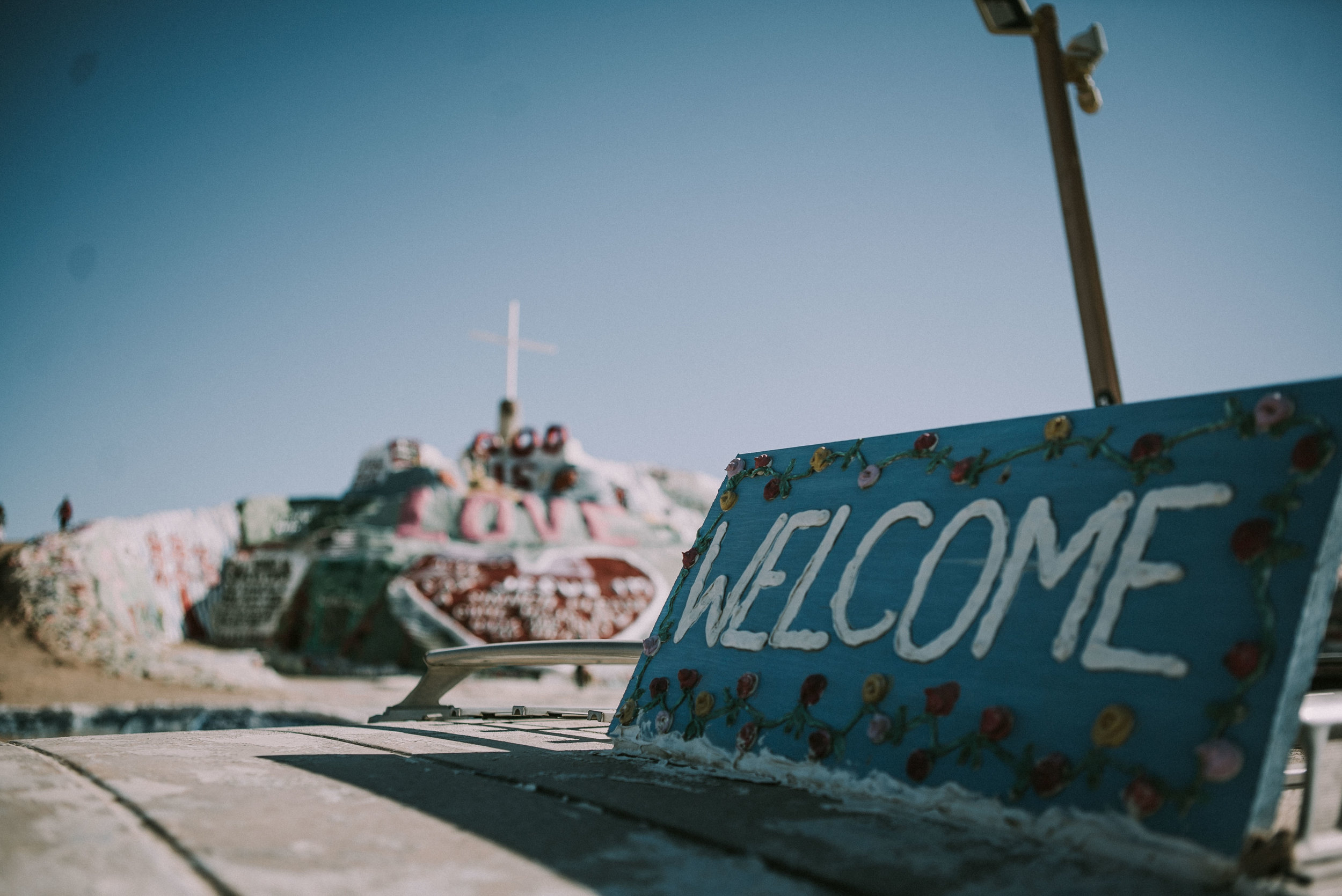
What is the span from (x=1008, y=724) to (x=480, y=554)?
1478cm

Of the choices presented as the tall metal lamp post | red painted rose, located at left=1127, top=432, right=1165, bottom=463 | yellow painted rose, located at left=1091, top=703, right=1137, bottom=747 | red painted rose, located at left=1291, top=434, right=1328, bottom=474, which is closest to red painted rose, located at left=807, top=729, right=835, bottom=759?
yellow painted rose, located at left=1091, top=703, right=1137, bottom=747

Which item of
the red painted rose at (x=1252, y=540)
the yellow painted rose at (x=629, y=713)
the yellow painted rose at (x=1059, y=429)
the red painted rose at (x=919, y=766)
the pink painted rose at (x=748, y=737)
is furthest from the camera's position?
the yellow painted rose at (x=629, y=713)

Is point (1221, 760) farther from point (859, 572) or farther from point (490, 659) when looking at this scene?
point (490, 659)

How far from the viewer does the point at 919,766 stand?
6.12ft

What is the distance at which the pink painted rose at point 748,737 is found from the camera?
224 cm

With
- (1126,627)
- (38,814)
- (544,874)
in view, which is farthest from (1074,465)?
(38,814)

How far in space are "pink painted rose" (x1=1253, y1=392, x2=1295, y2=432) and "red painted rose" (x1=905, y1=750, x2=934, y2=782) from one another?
37.5 inches

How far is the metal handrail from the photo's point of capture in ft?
12.4

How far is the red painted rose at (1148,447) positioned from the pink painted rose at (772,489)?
1.10 meters

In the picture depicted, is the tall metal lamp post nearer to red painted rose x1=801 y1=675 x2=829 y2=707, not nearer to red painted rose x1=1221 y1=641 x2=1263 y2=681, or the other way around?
red painted rose x1=801 y1=675 x2=829 y2=707

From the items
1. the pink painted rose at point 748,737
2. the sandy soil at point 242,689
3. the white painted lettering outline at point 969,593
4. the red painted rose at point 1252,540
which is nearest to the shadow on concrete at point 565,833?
the pink painted rose at point 748,737

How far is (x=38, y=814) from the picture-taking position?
1.68 m

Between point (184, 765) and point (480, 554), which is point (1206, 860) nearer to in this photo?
point (184, 765)

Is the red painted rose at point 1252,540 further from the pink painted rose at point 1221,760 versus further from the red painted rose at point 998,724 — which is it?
the red painted rose at point 998,724
